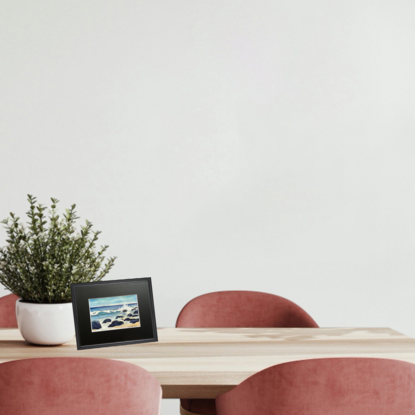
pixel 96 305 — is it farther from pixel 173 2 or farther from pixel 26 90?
pixel 173 2

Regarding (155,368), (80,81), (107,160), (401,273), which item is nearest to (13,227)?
(155,368)

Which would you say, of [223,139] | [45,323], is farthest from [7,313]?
[223,139]

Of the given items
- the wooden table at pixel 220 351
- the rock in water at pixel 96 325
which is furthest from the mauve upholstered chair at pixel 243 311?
the rock in water at pixel 96 325

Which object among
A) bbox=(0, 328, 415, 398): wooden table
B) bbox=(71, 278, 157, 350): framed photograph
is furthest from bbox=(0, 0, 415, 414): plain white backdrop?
bbox=(71, 278, 157, 350): framed photograph

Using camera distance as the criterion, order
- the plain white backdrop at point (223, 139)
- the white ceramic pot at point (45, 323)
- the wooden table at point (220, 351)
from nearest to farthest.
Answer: the wooden table at point (220, 351)
the white ceramic pot at point (45, 323)
the plain white backdrop at point (223, 139)

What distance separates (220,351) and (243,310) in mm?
734

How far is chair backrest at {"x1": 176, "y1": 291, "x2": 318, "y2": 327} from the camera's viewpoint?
2.20m

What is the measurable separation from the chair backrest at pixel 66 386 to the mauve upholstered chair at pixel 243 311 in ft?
3.72

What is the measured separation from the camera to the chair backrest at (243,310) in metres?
2.20

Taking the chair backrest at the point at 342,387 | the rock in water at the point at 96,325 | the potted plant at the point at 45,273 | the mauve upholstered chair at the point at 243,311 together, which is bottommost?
the mauve upholstered chair at the point at 243,311

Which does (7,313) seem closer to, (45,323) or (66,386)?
(45,323)

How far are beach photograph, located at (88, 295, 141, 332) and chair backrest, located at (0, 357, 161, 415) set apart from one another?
0.54m

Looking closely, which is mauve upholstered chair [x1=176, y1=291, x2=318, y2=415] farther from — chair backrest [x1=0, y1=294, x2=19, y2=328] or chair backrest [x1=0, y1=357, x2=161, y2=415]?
chair backrest [x1=0, y1=357, x2=161, y2=415]

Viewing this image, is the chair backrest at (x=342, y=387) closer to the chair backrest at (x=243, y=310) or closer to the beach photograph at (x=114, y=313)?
the beach photograph at (x=114, y=313)
